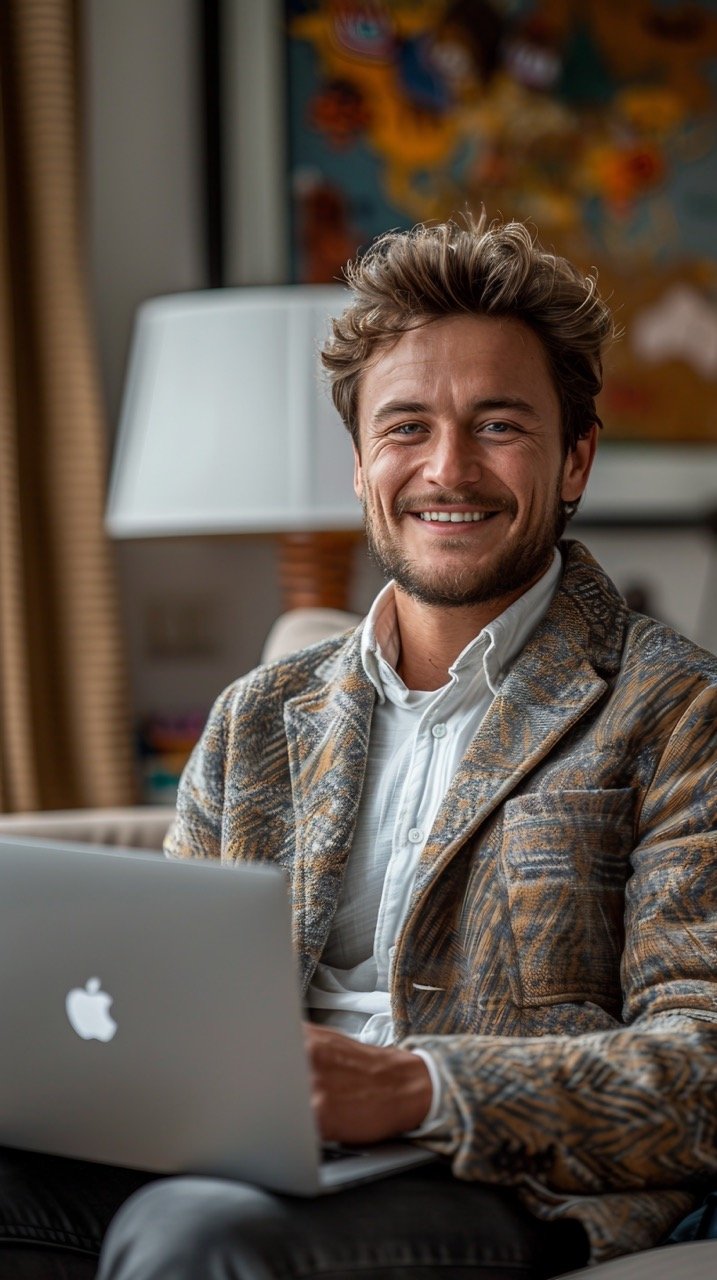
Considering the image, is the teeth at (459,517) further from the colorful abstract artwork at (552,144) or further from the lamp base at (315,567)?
the colorful abstract artwork at (552,144)

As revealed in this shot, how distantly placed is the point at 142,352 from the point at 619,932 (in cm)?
145

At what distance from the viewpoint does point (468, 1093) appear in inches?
40.7

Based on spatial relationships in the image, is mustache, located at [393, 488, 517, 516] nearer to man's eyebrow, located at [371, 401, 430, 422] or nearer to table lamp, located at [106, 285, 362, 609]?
man's eyebrow, located at [371, 401, 430, 422]

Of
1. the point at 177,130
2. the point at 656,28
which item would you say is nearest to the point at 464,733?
the point at 177,130

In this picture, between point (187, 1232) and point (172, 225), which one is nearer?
point (187, 1232)

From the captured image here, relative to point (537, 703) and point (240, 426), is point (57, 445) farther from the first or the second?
point (537, 703)

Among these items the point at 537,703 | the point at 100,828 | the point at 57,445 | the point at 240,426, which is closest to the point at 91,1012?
the point at 537,703

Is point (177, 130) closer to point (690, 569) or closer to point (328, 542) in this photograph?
point (328, 542)

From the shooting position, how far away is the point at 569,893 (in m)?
1.21

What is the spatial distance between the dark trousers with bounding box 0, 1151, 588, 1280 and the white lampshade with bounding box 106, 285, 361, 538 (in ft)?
4.08

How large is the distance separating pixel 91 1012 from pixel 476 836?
15.9 inches

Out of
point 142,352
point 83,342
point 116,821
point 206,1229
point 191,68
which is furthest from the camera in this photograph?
point 191,68

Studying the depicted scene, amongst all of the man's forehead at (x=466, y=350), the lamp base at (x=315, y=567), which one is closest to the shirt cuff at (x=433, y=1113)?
the man's forehead at (x=466, y=350)

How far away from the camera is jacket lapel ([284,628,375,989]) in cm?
134
